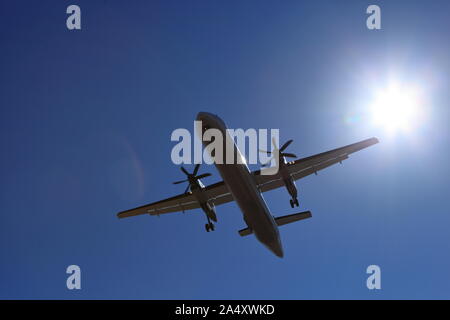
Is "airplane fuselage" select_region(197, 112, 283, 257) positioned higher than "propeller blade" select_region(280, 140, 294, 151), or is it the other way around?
"propeller blade" select_region(280, 140, 294, 151)

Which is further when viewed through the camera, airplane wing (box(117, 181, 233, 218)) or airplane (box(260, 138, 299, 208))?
airplane wing (box(117, 181, 233, 218))

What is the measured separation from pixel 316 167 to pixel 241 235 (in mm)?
8484

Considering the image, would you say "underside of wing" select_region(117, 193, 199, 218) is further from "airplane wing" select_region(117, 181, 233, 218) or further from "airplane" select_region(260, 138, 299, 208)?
"airplane" select_region(260, 138, 299, 208)

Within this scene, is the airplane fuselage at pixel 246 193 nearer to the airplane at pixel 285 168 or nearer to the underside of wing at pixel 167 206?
the airplane at pixel 285 168

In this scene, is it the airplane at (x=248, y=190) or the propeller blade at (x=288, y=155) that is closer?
the airplane at (x=248, y=190)

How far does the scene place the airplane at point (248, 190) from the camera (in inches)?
1105

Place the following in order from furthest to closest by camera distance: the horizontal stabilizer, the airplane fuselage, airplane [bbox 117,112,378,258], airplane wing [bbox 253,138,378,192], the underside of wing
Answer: the underside of wing < the horizontal stabilizer < airplane wing [bbox 253,138,378,192] < airplane [bbox 117,112,378,258] < the airplane fuselage

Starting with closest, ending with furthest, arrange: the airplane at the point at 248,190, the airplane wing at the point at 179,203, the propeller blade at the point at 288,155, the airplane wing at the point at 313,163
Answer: the airplane at the point at 248,190 → the propeller blade at the point at 288,155 → the airplane wing at the point at 313,163 → the airplane wing at the point at 179,203

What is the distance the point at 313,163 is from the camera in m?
33.7

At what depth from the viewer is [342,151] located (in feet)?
108

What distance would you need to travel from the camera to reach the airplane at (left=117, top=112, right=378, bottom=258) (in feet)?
92.1

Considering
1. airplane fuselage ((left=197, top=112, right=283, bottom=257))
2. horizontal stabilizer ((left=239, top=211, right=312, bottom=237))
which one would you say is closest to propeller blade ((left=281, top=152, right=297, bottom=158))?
airplane fuselage ((left=197, top=112, right=283, bottom=257))

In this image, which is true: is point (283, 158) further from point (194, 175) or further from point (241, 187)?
point (194, 175)

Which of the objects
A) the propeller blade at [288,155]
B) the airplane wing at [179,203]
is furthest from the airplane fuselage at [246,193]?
the airplane wing at [179,203]
